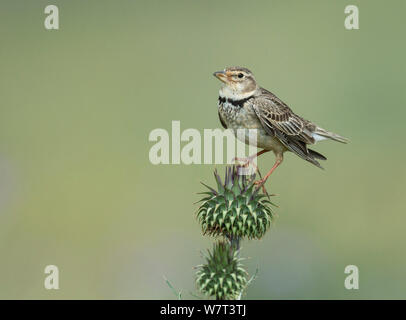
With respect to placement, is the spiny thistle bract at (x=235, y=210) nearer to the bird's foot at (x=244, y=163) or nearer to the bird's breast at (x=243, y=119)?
the bird's foot at (x=244, y=163)

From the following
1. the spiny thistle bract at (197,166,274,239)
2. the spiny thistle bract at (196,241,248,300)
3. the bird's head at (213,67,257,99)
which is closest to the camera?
the spiny thistle bract at (196,241,248,300)

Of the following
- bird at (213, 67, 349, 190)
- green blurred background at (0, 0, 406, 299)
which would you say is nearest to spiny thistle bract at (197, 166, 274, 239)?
bird at (213, 67, 349, 190)

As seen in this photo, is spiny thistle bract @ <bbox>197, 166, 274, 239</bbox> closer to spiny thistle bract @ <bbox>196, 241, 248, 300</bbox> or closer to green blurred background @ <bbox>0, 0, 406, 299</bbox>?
spiny thistle bract @ <bbox>196, 241, 248, 300</bbox>

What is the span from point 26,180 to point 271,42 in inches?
388

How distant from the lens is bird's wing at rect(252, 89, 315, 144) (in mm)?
9961

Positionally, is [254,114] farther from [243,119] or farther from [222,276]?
[222,276]

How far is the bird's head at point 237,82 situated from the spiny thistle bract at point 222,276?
2861mm

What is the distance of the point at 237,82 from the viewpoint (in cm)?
983

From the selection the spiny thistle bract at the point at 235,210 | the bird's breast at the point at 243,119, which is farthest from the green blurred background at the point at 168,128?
the spiny thistle bract at the point at 235,210

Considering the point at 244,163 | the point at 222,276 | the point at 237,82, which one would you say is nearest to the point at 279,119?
the point at 237,82

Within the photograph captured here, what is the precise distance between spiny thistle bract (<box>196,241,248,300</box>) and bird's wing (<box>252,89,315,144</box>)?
278cm

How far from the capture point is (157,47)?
80.3 feet

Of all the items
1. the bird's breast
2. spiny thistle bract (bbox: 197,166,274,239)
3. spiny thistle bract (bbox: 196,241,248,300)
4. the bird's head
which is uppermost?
the bird's head

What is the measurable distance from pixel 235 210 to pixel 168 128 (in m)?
11.2
